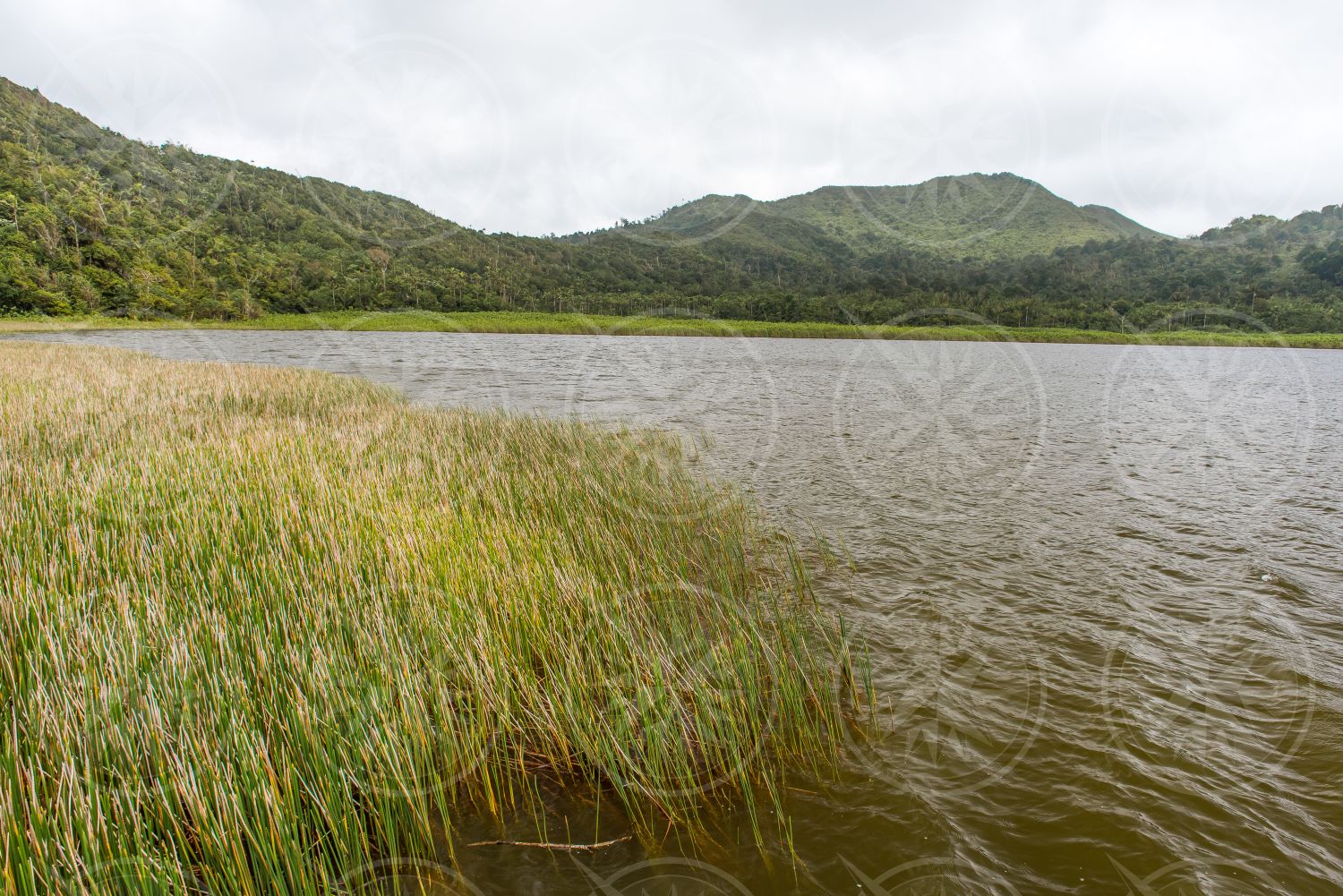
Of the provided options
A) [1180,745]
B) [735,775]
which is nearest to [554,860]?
[735,775]

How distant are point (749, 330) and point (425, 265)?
5887 centimetres

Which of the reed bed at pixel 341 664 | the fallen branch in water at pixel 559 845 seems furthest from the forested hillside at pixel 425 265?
the fallen branch in water at pixel 559 845

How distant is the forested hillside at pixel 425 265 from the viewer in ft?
248

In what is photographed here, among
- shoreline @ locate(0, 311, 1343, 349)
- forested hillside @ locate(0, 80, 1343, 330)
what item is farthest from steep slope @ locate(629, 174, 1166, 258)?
shoreline @ locate(0, 311, 1343, 349)

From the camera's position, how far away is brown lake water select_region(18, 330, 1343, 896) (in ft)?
9.43

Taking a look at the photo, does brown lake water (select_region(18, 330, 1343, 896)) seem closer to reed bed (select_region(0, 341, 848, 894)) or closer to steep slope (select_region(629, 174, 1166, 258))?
reed bed (select_region(0, 341, 848, 894))

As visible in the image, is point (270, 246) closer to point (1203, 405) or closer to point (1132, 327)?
point (1203, 405)

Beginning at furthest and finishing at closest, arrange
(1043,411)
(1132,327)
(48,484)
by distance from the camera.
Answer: (1132,327)
(1043,411)
(48,484)

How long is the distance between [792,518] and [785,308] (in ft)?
322

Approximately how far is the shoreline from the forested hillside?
15.5ft

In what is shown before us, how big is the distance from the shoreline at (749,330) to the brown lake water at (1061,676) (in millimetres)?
69482

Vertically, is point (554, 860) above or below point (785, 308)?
below

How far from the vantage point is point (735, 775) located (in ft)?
10.8

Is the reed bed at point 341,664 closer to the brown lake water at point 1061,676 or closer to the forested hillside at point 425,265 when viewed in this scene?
the brown lake water at point 1061,676
